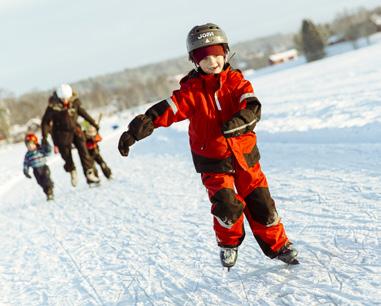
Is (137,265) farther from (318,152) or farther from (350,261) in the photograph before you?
(318,152)

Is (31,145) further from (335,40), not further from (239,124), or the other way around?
(335,40)

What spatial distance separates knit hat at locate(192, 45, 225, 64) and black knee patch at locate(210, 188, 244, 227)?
3.04ft

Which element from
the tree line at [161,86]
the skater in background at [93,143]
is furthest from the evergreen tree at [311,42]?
the skater in background at [93,143]

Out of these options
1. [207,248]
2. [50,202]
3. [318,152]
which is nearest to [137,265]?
[207,248]

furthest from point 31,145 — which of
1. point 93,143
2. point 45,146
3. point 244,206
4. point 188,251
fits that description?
point 244,206

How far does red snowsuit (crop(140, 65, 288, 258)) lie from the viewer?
3.19 meters

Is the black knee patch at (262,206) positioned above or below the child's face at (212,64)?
below

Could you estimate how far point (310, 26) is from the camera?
237 feet

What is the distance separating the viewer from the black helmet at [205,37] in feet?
10.2

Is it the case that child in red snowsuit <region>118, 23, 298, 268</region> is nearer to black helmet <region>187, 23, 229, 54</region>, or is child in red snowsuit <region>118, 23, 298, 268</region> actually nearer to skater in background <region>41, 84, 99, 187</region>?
black helmet <region>187, 23, 229, 54</region>

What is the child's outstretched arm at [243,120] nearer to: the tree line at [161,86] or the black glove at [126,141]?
the black glove at [126,141]

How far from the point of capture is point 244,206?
3.37 meters

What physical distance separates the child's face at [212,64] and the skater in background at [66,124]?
5.79 m

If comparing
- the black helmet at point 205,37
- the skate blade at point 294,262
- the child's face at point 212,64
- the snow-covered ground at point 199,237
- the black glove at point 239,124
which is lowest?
the snow-covered ground at point 199,237
